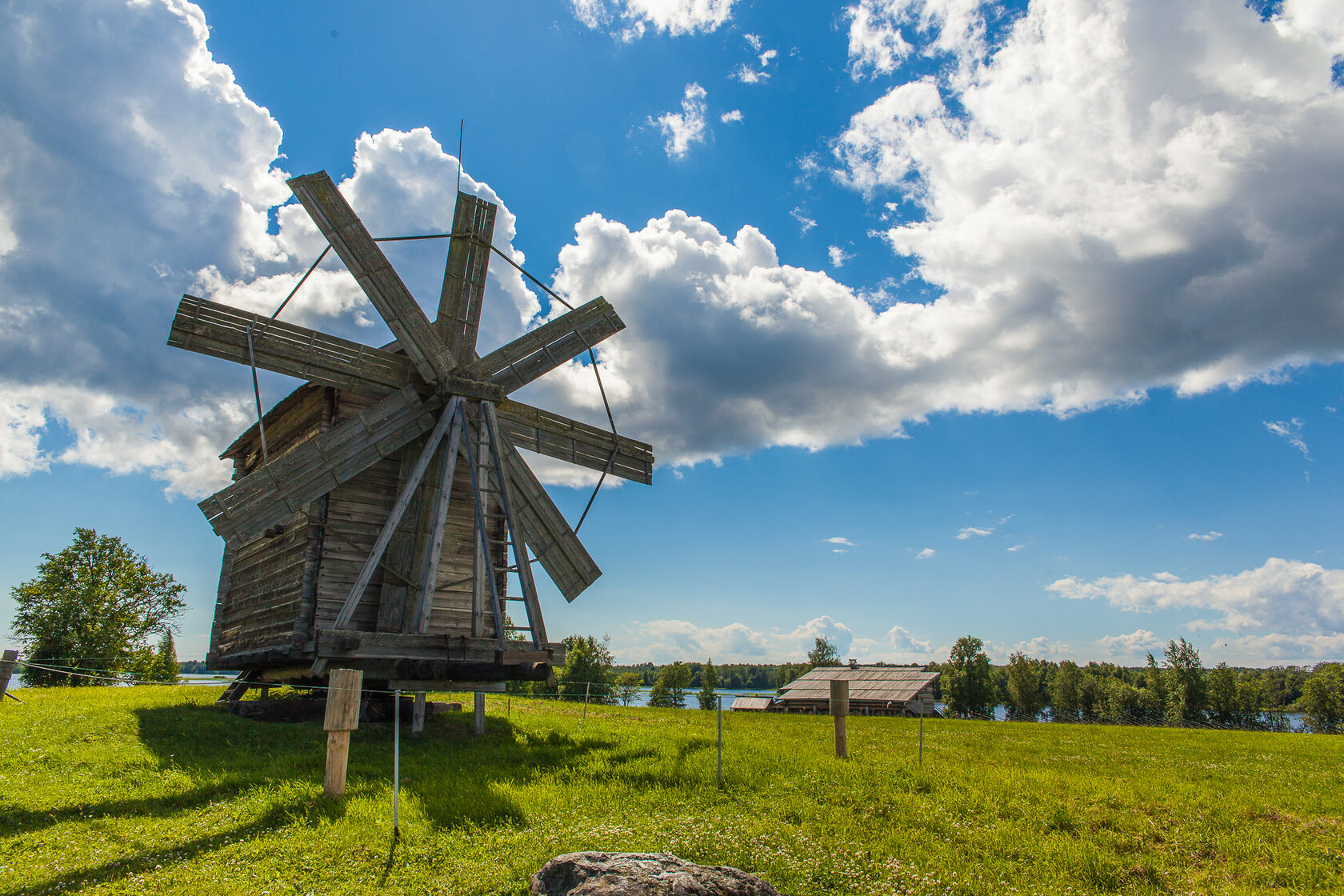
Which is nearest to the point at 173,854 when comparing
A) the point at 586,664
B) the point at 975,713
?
the point at 586,664

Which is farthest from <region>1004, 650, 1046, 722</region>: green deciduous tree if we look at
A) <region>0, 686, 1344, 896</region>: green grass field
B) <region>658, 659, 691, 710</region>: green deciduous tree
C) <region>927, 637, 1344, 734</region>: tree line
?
<region>0, 686, 1344, 896</region>: green grass field

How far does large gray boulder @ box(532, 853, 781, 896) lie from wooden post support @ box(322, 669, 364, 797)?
377 centimetres

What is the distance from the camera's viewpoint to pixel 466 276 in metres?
15.2

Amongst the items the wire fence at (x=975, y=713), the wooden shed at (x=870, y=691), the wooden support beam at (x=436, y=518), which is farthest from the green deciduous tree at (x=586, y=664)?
the wooden support beam at (x=436, y=518)

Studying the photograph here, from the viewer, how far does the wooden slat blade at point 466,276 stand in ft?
48.4

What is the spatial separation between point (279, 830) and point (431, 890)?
95.4 inches

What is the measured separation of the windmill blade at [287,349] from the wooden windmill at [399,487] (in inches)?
1.0

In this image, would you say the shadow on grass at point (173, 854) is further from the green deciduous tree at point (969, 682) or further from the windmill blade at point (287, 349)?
the green deciduous tree at point (969, 682)

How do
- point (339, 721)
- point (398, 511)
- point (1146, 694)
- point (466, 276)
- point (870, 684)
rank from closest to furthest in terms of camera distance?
point (339, 721) < point (398, 511) < point (466, 276) < point (870, 684) < point (1146, 694)

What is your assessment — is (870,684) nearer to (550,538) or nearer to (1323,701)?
(550,538)

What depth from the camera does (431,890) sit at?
582cm

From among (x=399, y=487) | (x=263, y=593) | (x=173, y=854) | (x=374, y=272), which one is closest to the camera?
(x=173, y=854)

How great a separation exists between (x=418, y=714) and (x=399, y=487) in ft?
14.4

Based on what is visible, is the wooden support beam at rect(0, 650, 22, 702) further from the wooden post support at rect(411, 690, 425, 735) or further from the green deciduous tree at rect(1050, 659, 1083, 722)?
the green deciduous tree at rect(1050, 659, 1083, 722)
